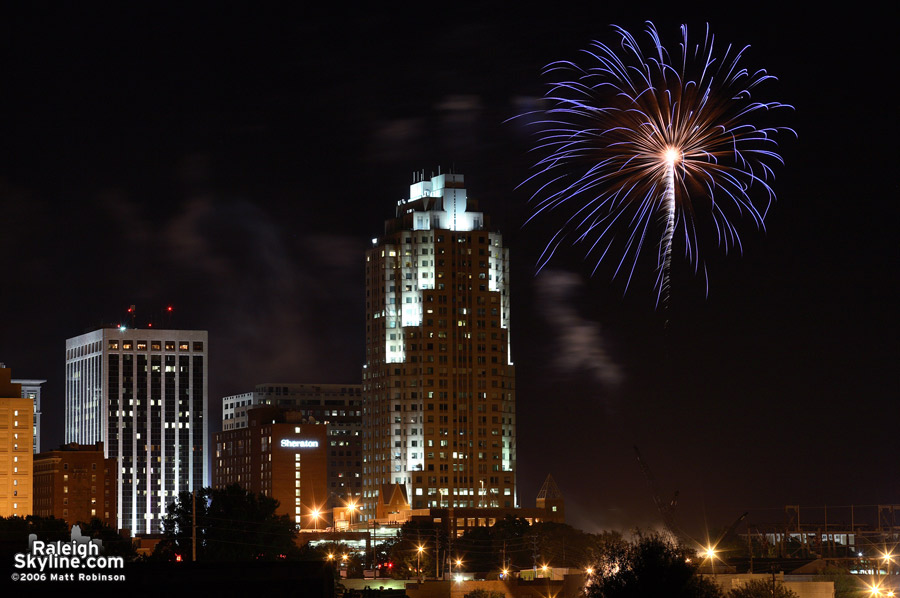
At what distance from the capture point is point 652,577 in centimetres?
9800

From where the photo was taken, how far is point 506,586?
167 m

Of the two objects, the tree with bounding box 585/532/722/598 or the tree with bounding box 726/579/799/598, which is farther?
the tree with bounding box 726/579/799/598

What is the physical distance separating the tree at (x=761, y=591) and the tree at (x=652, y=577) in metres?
32.0

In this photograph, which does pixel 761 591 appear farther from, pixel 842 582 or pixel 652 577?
pixel 842 582

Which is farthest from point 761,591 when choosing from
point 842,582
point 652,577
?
point 842,582

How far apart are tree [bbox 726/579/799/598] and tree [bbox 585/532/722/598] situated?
105 feet

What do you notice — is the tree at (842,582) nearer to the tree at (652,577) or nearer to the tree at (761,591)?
the tree at (761,591)

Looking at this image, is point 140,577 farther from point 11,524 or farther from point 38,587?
point 11,524

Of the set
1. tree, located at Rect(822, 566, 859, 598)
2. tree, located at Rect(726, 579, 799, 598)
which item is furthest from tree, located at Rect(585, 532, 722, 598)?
tree, located at Rect(822, 566, 859, 598)

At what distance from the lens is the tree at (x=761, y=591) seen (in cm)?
13202

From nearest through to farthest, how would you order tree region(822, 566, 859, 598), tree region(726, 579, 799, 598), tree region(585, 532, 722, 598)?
tree region(585, 532, 722, 598), tree region(726, 579, 799, 598), tree region(822, 566, 859, 598)

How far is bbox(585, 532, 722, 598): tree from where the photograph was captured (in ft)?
320

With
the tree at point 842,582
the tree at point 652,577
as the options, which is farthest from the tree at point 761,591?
the tree at point 652,577

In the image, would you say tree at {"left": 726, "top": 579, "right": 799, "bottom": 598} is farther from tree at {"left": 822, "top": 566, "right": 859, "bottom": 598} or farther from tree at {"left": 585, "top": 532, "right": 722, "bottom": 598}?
tree at {"left": 585, "top": 532, "right": 722, "bottom": 598}
